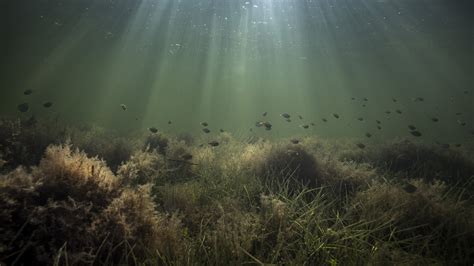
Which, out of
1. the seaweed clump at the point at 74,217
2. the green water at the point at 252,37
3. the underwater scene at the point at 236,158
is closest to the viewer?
the seaweed clump at the point at 74,217

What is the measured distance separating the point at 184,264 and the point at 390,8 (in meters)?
20.7

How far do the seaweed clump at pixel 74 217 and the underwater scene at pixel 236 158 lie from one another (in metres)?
0.02

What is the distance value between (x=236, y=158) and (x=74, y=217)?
21.2 ft

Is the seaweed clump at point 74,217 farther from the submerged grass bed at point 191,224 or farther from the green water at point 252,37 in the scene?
the green water at point 252,37

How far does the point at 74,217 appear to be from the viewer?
3.51 meters

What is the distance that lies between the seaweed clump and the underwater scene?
2 cm

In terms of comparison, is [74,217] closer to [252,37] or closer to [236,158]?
[236,158]

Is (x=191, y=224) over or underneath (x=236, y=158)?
over

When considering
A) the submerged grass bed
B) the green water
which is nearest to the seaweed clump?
the submerged grass bed

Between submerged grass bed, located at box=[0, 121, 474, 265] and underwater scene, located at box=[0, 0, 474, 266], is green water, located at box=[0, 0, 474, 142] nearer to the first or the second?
underwater scene, located at box=[0, 0, 474, 266]

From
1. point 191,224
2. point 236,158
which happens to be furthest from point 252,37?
point 191,224

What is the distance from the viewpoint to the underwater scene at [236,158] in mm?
3754

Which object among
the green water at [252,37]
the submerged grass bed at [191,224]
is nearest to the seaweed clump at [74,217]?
the submerged grass bed at [191,224]

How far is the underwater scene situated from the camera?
148 inches
